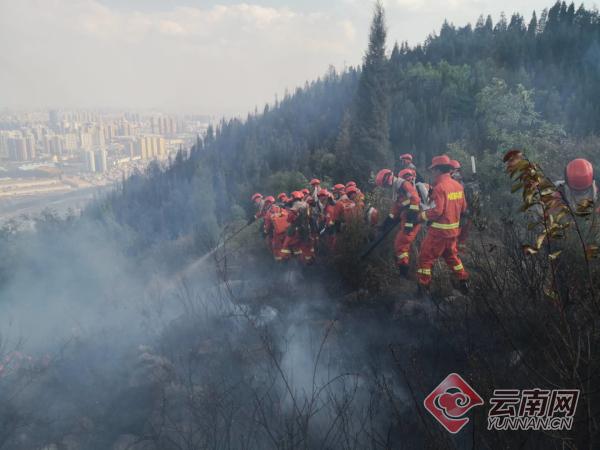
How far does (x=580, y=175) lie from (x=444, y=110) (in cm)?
1718

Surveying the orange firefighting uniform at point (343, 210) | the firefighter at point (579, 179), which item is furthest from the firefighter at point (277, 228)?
the firefighter at point (579, 179)

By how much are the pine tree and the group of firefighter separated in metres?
11.8

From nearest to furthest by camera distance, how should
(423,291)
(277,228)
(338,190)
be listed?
(423,291) < (277,228) < (338,190)

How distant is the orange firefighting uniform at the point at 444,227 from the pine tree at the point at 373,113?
46.4 feet

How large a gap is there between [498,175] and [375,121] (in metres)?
10.7

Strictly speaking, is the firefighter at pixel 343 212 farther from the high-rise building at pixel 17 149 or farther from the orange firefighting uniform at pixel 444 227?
the high-rise building at pixel 17 149

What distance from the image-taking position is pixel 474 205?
5.59 meters

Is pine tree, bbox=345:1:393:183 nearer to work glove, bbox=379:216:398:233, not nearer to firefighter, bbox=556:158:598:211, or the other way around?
work glove, bbox=379:216:398:233

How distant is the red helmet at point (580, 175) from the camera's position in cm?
476

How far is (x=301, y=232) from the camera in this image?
24.4 ft

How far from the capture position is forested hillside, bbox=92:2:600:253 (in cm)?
1512

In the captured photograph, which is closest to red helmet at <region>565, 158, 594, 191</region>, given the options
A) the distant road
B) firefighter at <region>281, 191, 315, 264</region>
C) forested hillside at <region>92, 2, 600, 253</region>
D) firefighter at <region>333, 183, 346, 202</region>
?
firefighter at <region>333, 183, 346, 202</region>

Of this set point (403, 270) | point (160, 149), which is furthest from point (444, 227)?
point (160, 149)

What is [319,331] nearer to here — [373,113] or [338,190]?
[338,190]
